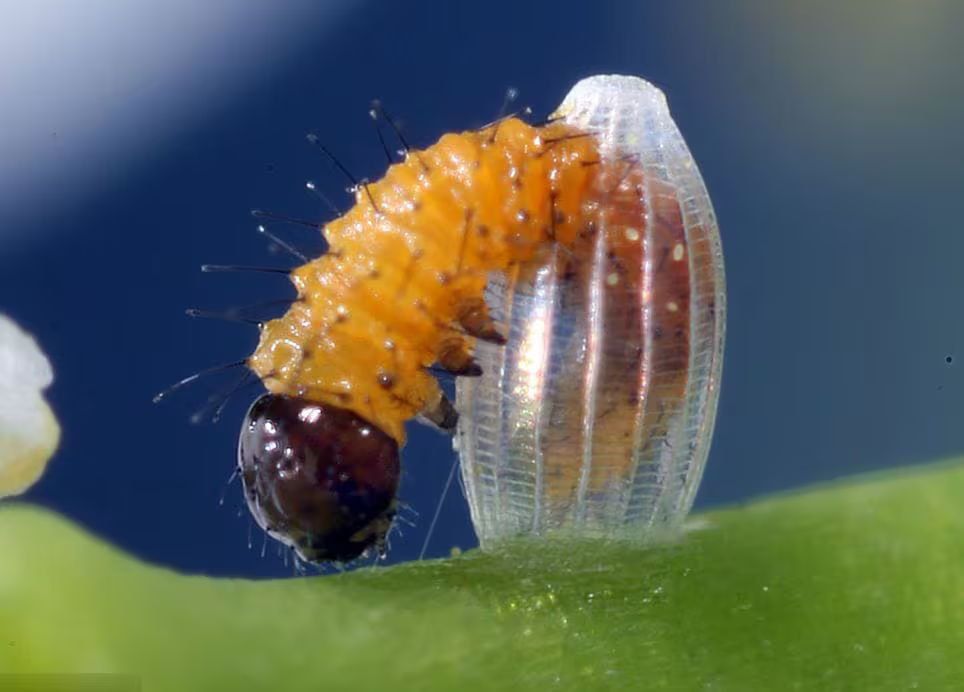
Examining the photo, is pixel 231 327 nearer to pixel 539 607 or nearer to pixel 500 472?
pixel 500 472

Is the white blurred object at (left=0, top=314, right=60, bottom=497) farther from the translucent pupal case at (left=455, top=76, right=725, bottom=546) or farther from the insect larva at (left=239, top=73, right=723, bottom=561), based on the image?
the translucent pupal case at (left=455, top=76, right=725, bottom=546)

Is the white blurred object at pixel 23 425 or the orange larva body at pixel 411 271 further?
the orange larva body at pixel 411 271

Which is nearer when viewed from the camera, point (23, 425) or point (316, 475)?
point (316, 475)

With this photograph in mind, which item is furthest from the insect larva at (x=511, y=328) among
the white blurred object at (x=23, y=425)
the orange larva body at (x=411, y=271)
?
the white blurred object at (x=23, y=425)

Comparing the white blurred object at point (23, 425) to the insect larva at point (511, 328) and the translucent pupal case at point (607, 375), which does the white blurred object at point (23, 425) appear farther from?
the translucent pupal case at point (607, 375)

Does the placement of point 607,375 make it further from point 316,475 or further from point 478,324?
point 316,475

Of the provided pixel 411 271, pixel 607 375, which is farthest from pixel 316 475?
pixel 607 375

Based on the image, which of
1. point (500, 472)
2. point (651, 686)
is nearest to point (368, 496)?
point (500, 472)
